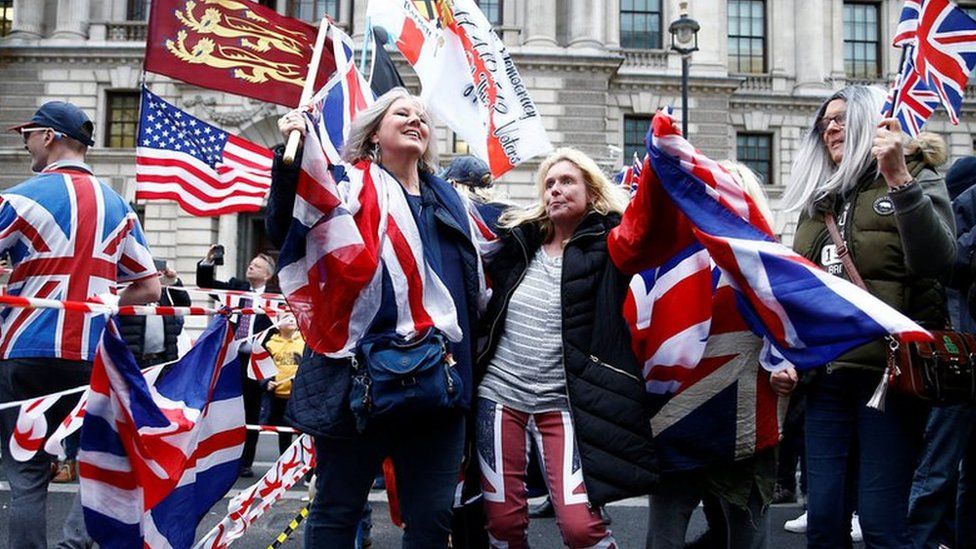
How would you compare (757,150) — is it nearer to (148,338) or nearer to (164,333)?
(164,333)

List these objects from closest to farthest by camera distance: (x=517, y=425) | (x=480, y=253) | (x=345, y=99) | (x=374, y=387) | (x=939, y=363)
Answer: (x=374, y=387) → (x=939, y=363) → (x=517, y=425) → (x=480, y=253) → (x=345, y=99)

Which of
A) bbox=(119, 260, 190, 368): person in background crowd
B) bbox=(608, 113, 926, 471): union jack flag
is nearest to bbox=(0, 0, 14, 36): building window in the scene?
bbox=(119, 260, 190, 368): person in background crowd

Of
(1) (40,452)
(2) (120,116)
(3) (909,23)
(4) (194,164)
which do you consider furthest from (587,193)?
(2) (120,116)

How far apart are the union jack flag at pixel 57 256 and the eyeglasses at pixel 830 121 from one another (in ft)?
11.2

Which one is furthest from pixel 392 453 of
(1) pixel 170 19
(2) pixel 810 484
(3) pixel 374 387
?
(1) pixel 170 19

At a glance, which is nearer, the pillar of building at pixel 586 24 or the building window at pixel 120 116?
the pillar of building at pixel 586 24

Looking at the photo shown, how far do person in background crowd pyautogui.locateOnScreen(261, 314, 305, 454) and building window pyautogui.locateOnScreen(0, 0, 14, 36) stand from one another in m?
24.4

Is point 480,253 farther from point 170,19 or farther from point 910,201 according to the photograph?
point 170,19

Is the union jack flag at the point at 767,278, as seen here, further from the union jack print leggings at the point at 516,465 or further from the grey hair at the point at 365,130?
the grey hair at the point at 365,130

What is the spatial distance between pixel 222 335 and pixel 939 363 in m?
2.97

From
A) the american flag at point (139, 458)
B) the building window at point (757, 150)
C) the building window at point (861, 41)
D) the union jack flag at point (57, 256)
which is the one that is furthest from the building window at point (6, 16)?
the american flag at point (139, 458)

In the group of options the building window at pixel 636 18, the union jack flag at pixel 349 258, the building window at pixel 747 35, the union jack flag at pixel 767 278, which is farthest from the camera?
the building window at pixel 747 35

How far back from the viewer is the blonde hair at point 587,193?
3.67 metres

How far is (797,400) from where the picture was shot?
166 inches
